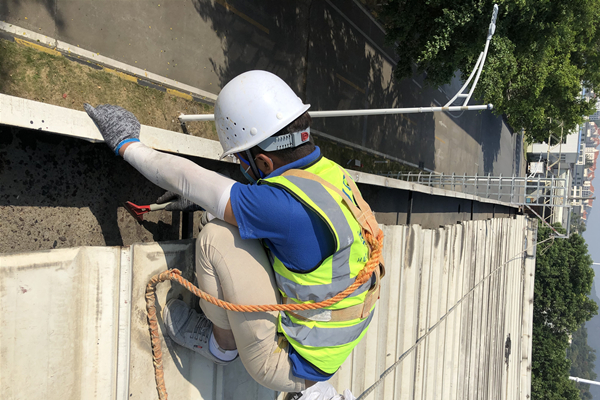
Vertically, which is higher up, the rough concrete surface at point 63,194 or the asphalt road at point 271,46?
the asphalt road at point 271,46

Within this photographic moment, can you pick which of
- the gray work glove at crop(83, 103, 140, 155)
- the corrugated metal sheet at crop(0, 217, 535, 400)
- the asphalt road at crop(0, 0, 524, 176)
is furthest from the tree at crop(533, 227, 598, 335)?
the gray work glove at crop(83, 103, 140, 155)

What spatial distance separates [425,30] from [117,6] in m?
6.74

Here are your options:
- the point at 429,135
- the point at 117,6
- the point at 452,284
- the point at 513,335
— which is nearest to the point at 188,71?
the point at 117,6

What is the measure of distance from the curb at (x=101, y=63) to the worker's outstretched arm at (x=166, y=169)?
12.9 feet

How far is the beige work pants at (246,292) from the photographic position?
254cm

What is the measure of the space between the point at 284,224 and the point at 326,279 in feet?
1.63

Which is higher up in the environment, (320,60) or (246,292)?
(320,60)

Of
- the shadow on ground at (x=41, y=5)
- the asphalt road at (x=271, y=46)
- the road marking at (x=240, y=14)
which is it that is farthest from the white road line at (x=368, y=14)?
the shadow on ground at (x=41, y=5)

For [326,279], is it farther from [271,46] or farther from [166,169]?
[271,46]

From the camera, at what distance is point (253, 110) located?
106 inches

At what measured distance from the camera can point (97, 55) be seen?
621cm

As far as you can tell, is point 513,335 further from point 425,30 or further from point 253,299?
point 253,299

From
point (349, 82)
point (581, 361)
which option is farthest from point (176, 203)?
point (581, 361)

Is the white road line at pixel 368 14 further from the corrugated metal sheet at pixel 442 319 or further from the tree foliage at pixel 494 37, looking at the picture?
the corrugated metal sheet at pixel 442 319
